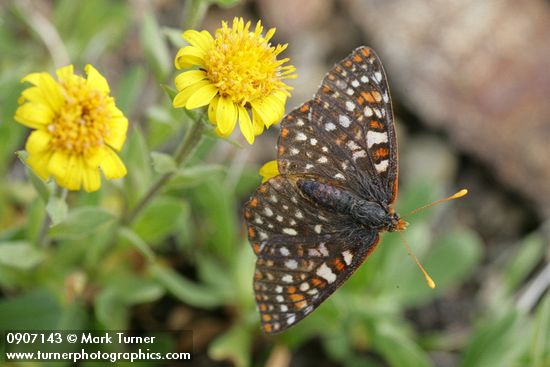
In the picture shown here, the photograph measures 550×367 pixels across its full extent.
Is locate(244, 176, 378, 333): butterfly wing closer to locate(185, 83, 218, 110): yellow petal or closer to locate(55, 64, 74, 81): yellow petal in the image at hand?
locate(185, 83, 218, 110): yellow petal

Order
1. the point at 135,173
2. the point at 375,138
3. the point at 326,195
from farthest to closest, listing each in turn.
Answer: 1. the point at 135,173
2. the point at 375,138
3. the point at 326,195

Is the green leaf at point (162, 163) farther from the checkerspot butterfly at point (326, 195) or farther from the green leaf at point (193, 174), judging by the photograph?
the checkerspot butterfly at point (326, 195)

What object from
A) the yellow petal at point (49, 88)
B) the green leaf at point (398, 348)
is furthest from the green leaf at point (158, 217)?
the green leaf at point (398, 348)

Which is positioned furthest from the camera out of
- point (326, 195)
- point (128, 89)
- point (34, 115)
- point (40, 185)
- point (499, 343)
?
point (128, 89)

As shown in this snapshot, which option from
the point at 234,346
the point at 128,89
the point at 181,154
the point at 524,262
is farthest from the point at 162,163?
the point at 524,262

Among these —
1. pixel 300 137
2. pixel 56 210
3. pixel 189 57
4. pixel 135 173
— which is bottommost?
pixel 56 210

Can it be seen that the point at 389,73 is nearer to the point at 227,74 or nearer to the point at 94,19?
the point at 94,19

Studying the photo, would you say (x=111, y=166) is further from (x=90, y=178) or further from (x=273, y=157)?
(x=273, y=157)
